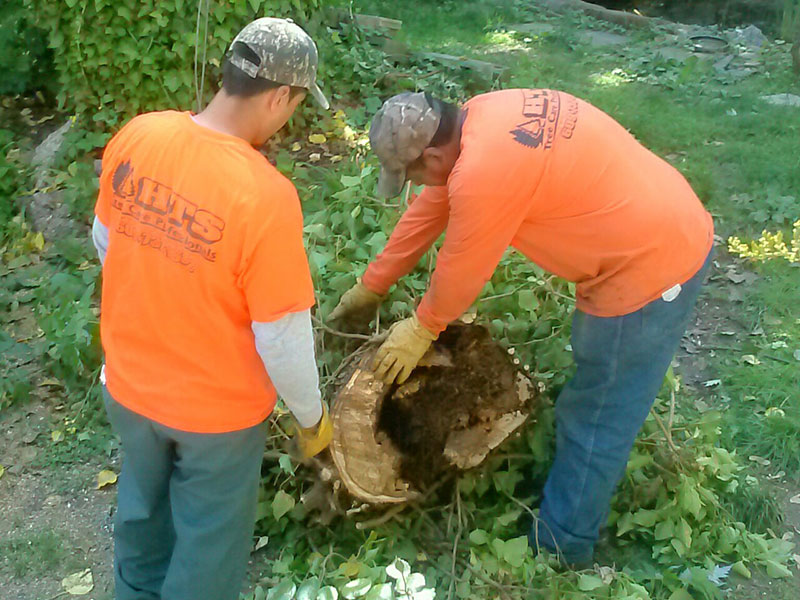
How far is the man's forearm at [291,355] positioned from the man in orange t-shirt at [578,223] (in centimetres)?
55

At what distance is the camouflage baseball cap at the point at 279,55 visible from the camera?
5.76 ft

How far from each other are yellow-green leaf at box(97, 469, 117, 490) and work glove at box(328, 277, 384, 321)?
1053 millimetres

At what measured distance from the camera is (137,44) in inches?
176

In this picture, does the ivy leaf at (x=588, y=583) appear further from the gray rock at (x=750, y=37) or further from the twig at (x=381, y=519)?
the gray rock at (x=750, y=37)

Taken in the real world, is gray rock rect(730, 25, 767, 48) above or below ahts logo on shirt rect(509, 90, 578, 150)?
below

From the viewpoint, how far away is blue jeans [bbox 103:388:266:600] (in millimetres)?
1956

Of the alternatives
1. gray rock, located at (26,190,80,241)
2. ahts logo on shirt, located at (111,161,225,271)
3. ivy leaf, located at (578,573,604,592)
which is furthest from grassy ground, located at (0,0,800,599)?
ahts logo on shirt, located at (111,161,225,271)

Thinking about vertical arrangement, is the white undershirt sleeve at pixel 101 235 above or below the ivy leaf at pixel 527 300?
above


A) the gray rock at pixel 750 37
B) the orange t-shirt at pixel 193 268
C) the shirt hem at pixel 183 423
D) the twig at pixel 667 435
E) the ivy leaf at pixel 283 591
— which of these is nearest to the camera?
the orange t-shirt at pixel 193 268

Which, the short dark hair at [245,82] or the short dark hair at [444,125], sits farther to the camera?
the short dark hair at [444,125]

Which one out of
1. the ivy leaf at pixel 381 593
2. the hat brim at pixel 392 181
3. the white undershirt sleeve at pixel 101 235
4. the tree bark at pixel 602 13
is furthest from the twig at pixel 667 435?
the tree bark at pixel 602 13

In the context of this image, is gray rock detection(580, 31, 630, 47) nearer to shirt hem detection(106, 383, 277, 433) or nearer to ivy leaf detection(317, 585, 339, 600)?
ivy leaf detection(317, 585, 339, 600)

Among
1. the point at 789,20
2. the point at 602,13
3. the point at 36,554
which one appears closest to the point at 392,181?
the point at 36,554

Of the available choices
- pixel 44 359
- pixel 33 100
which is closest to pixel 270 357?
pixel 44 359
